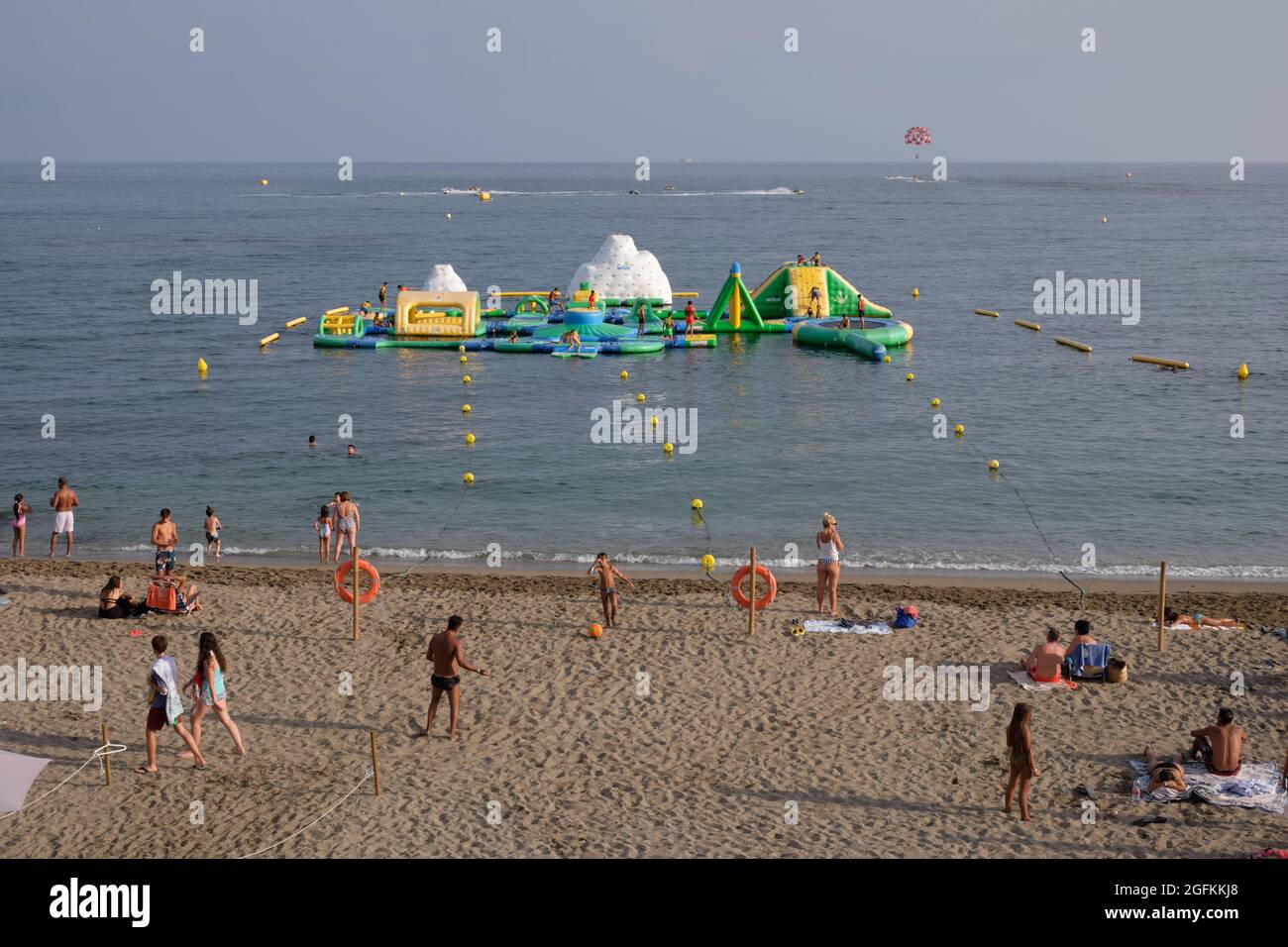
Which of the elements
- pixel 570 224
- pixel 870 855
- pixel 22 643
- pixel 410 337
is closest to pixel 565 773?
pixel 870 855

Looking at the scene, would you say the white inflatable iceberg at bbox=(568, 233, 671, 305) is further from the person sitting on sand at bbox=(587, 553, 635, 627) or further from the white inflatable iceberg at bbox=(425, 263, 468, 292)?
the person sitting on sand at bbox=(587, 553, 635, 627)

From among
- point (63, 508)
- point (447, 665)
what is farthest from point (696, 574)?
point (63, 508)

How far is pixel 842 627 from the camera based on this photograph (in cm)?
1614

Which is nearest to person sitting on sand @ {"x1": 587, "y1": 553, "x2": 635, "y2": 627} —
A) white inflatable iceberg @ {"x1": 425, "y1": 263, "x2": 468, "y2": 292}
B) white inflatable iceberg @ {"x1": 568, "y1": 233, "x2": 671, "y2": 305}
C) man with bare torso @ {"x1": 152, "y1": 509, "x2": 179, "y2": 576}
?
man with bare torso @ {"x1": 152, "y1": 509, "x2": 179, "y2": 576}

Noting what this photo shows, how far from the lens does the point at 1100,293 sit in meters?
64.9

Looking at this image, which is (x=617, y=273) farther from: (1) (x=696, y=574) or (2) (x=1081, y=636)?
(2) (x=1081, y=636)

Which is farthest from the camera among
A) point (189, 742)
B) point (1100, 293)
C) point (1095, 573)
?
point (1100, 293)

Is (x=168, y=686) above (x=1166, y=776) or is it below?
above

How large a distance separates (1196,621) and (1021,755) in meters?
6.67

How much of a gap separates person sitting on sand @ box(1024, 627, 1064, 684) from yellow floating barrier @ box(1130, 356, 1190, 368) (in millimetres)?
28881

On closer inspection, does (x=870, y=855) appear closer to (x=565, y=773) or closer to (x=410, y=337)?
(x=565, y=773)

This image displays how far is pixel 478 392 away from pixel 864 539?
1627 cm

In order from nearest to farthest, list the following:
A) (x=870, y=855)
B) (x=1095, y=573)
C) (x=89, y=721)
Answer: (x=870, y=855) → (x=89, y=721) → (x=1095, y=573)

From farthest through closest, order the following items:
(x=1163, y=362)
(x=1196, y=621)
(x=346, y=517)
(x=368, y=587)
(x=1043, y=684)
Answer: (x=1163, y=362), (x=346, y=517), (x=368, y=587), (x=1196, y=621), (x=1043, y=684)
